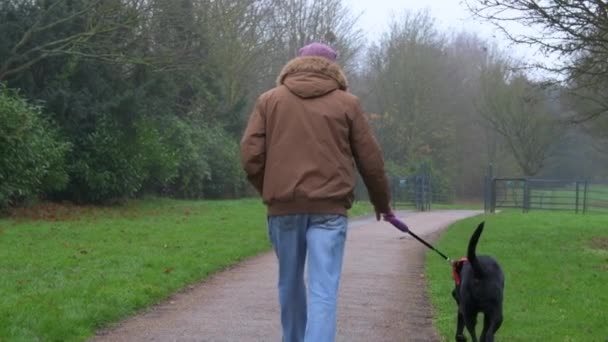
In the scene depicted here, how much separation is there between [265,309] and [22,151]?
43.8 feet

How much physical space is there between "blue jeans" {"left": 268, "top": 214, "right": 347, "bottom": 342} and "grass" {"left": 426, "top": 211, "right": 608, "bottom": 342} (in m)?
2.39

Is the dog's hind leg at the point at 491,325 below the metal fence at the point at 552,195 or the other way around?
below

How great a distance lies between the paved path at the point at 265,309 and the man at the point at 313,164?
6.91ft

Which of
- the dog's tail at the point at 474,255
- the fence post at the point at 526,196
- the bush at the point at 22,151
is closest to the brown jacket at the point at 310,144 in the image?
the dog's tail at the point at 474,255

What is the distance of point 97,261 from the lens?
11734 millimetres

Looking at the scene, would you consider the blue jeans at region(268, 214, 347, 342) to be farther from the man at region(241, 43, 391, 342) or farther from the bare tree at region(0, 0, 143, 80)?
the bare tree at region(0, 0, 143, 80)

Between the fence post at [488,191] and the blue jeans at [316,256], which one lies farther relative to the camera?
→ the fence post at [488,191]

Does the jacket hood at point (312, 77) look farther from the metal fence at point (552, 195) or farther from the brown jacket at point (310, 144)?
the metal fence at point (552, 195)

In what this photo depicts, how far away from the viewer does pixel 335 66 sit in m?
5.22

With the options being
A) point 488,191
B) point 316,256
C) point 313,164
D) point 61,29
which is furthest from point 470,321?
point 488,191

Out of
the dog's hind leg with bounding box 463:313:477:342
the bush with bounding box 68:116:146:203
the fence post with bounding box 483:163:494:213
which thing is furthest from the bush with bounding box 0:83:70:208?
the fence post with bounding box 483:163:494:213

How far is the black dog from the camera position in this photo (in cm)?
638

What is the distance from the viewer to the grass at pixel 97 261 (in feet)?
24.8

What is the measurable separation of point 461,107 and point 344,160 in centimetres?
4640
